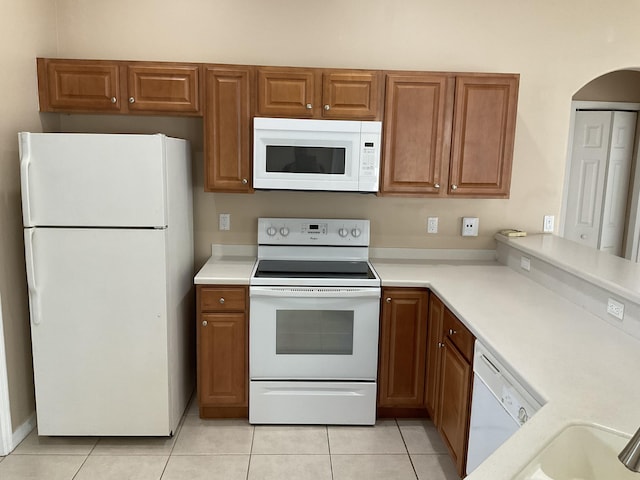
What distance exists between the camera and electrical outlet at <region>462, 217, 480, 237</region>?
11.3ft

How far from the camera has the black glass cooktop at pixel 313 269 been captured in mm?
2980

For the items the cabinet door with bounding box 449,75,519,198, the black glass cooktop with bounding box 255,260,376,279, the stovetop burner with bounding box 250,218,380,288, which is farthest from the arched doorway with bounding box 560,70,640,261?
the black glass cooktop with bounding box 255,260,376,279

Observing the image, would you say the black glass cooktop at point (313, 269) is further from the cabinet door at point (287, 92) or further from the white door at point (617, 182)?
the white door at point (617, 182)

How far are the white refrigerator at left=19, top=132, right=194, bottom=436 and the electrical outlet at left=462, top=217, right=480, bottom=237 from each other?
6.22 ft

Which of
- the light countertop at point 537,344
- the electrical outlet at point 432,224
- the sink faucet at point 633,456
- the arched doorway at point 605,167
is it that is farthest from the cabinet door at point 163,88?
the arched doorway at point 605,167

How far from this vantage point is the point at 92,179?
2.55 m

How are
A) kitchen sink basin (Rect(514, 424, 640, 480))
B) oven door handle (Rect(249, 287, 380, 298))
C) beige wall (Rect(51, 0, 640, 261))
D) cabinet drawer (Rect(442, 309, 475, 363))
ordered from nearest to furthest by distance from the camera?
1. kitchen sink basin (Rect(514, 424, 640, 480))
2. cabinet drawer (Rect(442, 309, 475, 363))
3. oven door handle (Rect(249, 287, 380, 298))
4. beige wall (Rect(51, 0, 640, 261))

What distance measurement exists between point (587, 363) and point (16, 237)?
2.77 meters

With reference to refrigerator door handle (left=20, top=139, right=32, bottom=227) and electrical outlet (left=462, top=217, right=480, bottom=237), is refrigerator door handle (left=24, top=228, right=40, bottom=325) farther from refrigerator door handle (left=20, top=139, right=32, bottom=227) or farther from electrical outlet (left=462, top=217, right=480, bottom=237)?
electrical outlet (left=462, top=217, right=480, bottom=237)

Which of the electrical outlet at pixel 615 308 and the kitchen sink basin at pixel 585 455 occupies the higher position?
the electrical outlet at pixel 615 308

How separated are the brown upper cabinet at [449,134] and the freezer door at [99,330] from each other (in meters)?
1.46

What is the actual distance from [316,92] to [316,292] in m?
1.17

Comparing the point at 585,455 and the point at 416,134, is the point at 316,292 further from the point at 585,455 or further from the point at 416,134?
the point at 585,455

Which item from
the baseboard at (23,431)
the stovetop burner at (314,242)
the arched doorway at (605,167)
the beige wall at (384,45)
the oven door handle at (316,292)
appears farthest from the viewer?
the arched doorway at (605,167)
